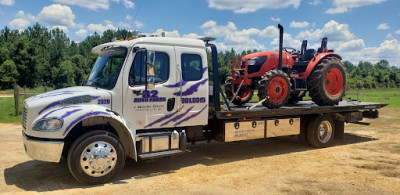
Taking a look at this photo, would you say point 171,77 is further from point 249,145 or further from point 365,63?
point 365,63

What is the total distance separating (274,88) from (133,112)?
13.2 ft

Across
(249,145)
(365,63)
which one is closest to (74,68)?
(249,145)

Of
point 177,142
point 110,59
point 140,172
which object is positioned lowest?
point 140,172

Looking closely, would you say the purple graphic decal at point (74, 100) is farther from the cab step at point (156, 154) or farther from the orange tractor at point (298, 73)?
the orange tractor at point (298, 73)

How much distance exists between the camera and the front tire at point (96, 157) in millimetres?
5648

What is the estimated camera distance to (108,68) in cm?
658

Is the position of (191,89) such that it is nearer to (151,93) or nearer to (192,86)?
(192,86)

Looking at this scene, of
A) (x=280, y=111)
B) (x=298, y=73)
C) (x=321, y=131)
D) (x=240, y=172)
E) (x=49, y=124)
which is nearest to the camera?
(x=49, y=124)

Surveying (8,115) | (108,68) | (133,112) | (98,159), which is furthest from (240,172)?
(8,115)

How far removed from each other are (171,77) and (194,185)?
2200mm

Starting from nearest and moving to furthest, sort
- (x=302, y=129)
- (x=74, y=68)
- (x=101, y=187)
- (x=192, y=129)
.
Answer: (x=101, y=187) → (x=192, y=129) → (x=302, y=129) → (x=74, y=68)

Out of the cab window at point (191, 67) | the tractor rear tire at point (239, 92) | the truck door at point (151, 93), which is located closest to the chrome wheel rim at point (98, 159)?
the truck door at point (151, 93)

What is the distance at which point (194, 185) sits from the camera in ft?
19.7

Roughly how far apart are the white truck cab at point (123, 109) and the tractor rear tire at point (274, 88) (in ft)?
6.36
